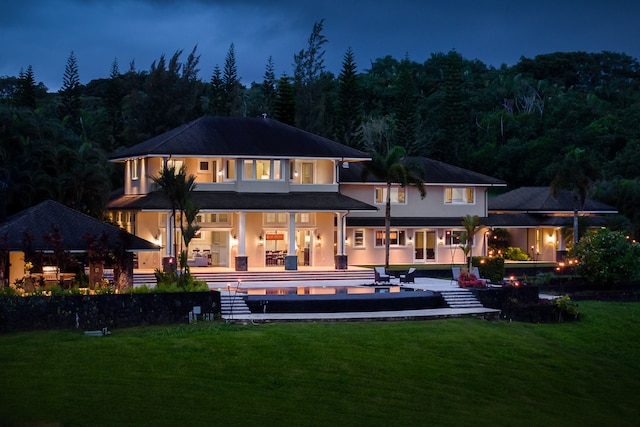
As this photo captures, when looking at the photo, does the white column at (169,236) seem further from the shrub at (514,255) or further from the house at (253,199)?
the shrub at (514,255)

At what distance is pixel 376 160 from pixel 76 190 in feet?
44.5

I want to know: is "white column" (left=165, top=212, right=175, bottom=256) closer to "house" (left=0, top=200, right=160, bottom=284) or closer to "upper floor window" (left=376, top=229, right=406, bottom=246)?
"house" (left=0, top=200, right=160, bottom=284)

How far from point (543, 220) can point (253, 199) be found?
18783 mm

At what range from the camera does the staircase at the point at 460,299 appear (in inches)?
1401

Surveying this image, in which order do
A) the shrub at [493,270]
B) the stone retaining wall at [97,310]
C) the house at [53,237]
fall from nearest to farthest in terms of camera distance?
the stone retaining wall at [97,310] < the house at [53,237] < the shrub at [493,270]

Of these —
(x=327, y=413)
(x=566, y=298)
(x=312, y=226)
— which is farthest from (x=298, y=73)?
(x=327, y=413)

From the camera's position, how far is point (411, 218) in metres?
52.2

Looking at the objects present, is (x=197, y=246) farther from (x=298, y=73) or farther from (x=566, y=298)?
(x=298, y=73)

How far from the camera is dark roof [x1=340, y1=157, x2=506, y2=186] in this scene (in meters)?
50.5

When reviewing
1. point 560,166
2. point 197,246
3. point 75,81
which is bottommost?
point 197,246

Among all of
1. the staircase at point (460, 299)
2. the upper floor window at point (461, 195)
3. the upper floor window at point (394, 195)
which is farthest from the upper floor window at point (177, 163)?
the upper floor window at point (461, 195)

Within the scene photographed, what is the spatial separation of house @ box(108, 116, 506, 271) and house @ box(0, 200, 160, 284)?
717cm

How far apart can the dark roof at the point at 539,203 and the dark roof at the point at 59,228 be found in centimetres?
2804

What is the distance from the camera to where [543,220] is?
56.0 meters
